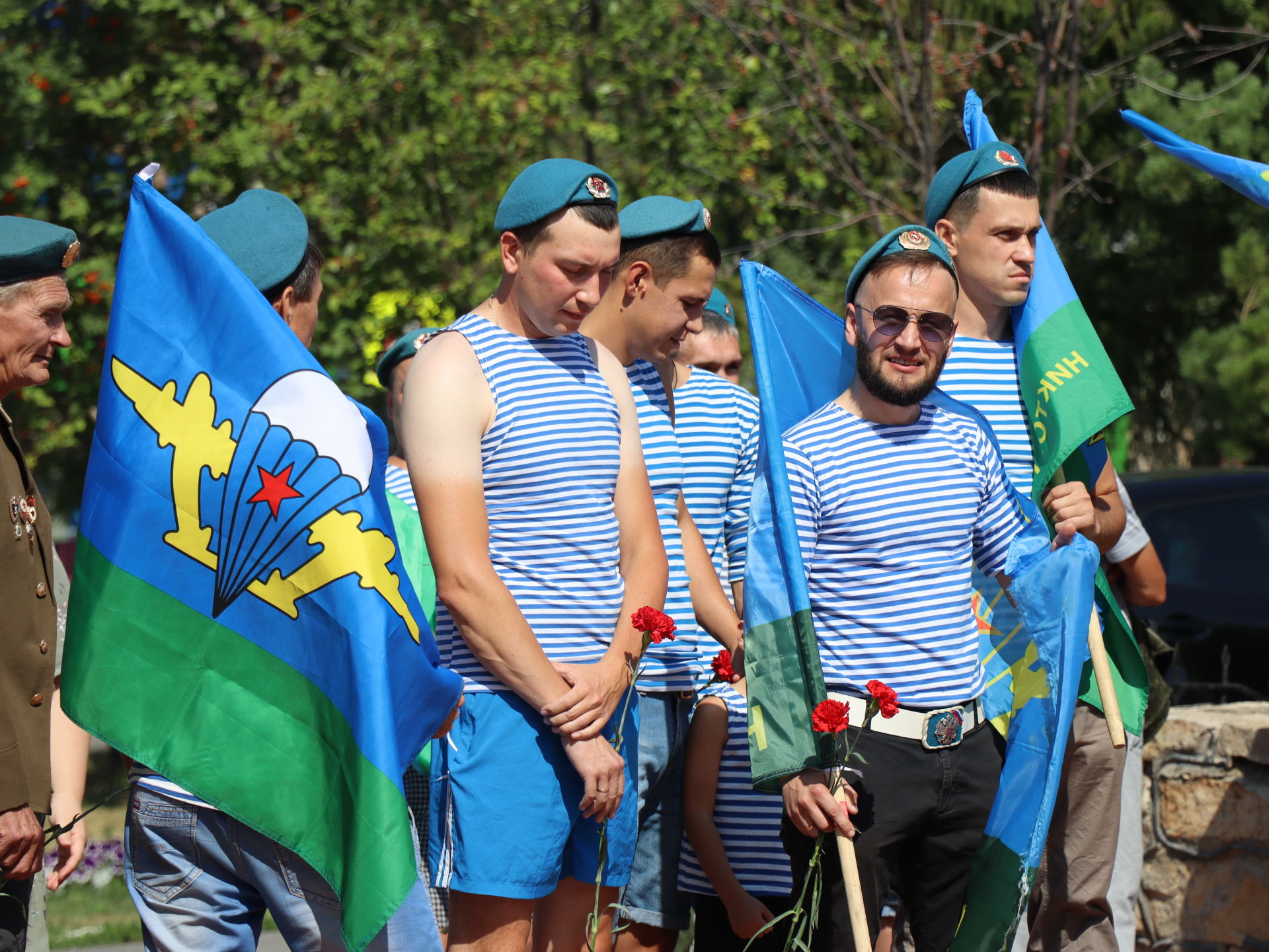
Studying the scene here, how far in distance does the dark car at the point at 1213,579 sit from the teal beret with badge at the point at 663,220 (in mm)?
3605

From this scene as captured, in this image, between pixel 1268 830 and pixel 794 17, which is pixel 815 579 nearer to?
pixel 1268 830

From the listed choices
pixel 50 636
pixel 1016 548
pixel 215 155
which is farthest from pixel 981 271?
pixel 215 155

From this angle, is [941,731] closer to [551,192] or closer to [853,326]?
[853,326]

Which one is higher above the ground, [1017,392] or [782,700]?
[1017,392]

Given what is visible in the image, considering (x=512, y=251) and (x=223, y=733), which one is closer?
(x=223, y=733)

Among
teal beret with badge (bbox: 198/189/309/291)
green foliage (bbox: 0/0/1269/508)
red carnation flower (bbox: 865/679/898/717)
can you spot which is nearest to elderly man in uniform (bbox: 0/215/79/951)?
teal beret with badge (bbox: 198/189/309/291)

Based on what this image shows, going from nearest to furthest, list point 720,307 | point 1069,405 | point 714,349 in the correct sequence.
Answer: point 1069,405 → point 714,349 → point 720,307

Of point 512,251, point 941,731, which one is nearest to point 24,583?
point 512,251

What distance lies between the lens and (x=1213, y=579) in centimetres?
663

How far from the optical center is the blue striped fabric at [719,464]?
400cm

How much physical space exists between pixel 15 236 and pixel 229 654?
3.08ft

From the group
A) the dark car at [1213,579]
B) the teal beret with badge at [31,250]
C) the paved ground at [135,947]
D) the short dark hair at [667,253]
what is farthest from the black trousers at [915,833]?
the dark car at [1213,579]

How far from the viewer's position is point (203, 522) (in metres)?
2.75

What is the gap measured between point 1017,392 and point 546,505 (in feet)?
4.52
